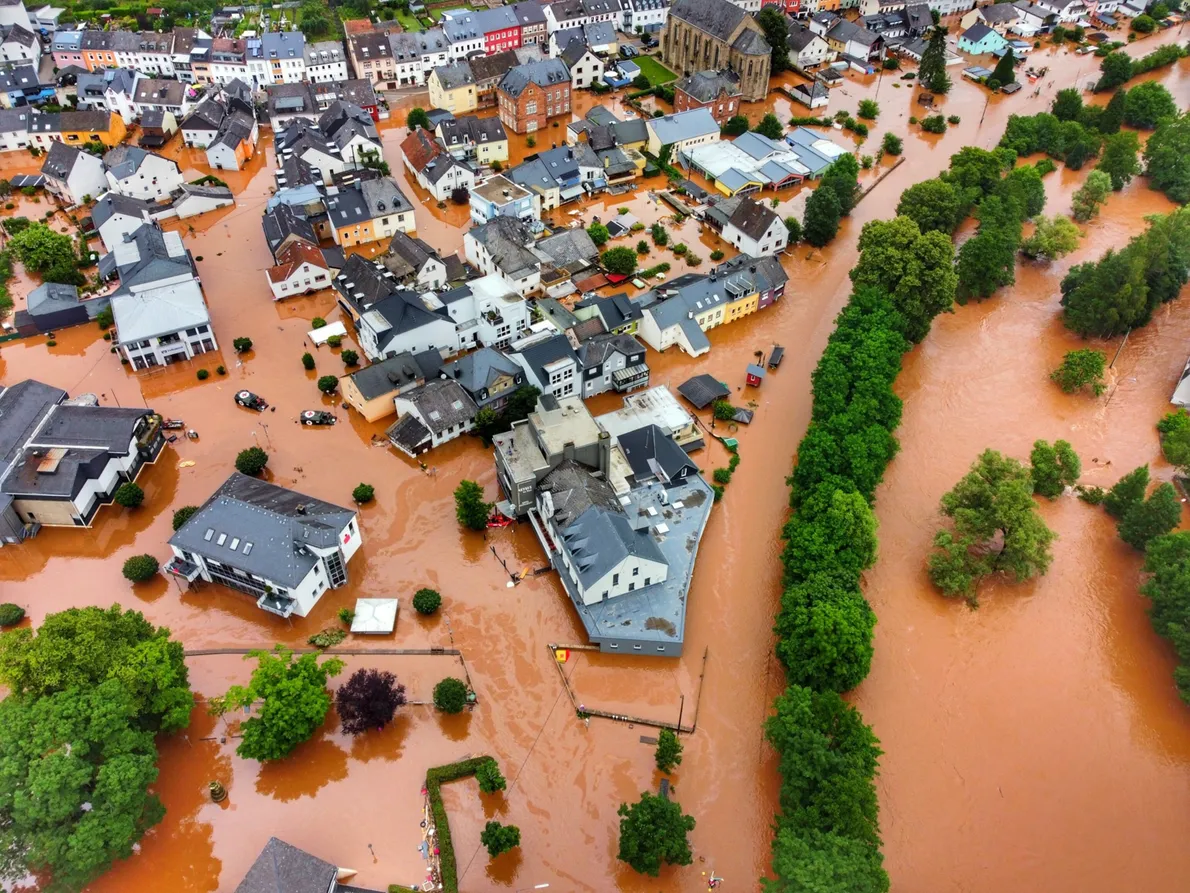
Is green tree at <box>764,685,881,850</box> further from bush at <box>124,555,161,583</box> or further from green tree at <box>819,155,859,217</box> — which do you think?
green tree at <box>819,155,859,217</box>

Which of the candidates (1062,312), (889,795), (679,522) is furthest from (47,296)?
(1062,312)

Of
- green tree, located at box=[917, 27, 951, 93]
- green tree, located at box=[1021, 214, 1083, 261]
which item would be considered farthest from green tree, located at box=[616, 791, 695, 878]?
green tree, located at box=[917, 27, 951, 93]

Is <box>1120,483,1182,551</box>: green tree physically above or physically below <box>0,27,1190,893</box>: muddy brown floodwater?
above

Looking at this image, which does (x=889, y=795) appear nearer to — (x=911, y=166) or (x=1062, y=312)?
(x=1062, y=312)

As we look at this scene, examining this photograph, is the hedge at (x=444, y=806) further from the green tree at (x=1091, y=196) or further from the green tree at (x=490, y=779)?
the green tree at (x=1091, y=196)

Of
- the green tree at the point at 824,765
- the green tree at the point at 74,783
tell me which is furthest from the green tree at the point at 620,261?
the green tree at the point at 74,783
